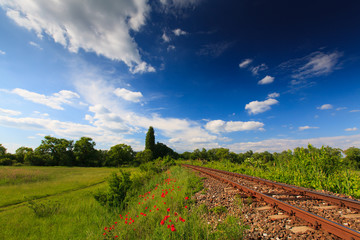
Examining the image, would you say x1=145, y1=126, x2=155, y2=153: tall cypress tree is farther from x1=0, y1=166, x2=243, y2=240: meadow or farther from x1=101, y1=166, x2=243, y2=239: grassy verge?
x1=101, y1=166, x2=243, y2=239: grassy verge

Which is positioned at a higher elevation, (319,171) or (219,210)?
(319,171)

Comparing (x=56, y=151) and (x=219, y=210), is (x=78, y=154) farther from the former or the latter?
(x=219, y=210)

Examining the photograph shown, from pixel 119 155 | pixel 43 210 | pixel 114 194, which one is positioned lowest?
pixel 43 210

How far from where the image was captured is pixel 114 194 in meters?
8.36

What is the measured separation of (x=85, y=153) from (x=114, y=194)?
6515 centimetres

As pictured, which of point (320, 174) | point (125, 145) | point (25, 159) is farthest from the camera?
point (125, 145)

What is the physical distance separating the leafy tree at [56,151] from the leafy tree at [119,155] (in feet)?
45.0

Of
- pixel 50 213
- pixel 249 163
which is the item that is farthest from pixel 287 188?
pixel 50 213

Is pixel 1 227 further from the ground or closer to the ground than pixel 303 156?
closer to the ground

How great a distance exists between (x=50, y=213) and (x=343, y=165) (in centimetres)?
1567

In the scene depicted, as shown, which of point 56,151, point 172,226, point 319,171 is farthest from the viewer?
point 56,151

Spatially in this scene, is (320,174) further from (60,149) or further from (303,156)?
(60,149)

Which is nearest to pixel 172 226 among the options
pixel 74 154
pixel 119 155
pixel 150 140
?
pixel 119 155

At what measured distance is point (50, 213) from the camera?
7.90 meters
